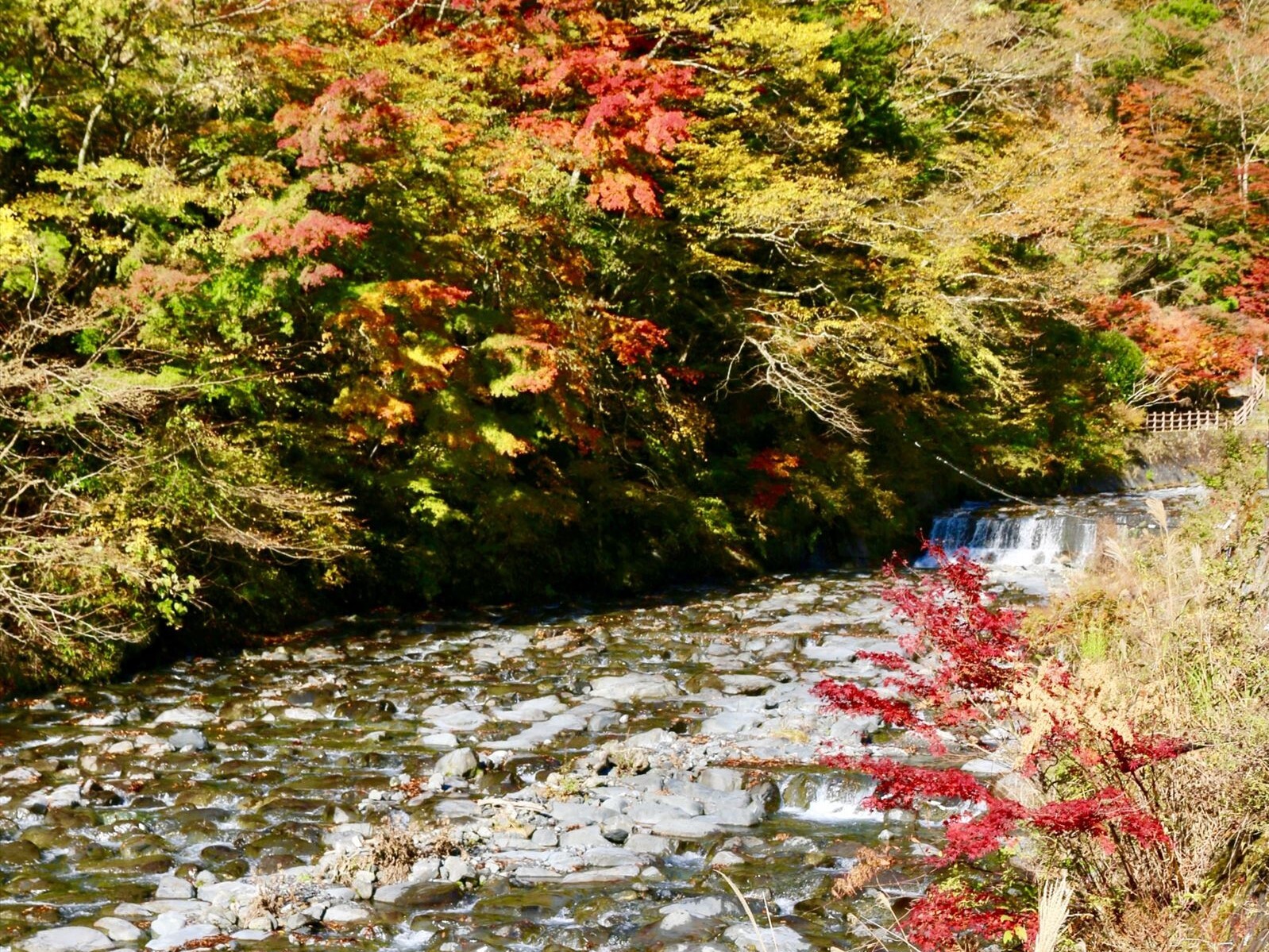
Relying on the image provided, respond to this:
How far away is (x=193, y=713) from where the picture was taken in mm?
7414

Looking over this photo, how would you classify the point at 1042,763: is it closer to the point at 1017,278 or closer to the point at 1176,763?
the point at 1176,763

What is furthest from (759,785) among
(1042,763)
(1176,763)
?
(1176,763)

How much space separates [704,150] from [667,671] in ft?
23.0

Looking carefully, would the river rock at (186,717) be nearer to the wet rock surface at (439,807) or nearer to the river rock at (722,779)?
the wet rock surface at (439,807)

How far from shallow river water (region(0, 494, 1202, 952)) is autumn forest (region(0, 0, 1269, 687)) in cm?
138

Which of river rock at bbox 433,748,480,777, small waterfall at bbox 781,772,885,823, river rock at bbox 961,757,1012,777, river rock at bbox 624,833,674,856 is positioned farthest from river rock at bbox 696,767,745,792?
river rock at bbox 433,748,480,777

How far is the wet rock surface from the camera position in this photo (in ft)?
14.5

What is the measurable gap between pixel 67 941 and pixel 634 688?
462 centimetres

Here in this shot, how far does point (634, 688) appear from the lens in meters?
8.22

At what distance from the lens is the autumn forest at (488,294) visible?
8484 mm

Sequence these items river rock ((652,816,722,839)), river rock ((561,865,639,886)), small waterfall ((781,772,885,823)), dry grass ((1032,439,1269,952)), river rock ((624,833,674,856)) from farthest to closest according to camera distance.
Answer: small waterfall ((781,772,885,823))
river rock ((652,816,722,839))
river rock ((624,833,674,856))
river rock ((561,865,639,886))
dry grass ((1032,439,1269,952))

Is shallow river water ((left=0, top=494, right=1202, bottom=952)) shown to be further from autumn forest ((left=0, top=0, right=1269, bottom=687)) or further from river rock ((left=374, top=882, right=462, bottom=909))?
autumn forest ((left=0, top=0, right=1269, bottom=687))

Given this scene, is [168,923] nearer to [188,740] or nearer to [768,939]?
[768,939]

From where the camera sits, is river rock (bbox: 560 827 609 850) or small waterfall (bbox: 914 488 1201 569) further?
small waterfall (bbox: 914 488 1201 569)
